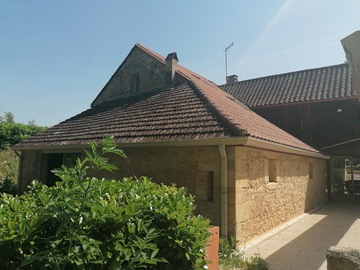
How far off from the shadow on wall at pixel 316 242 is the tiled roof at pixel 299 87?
21.4 ft

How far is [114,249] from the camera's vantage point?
7.75 ft

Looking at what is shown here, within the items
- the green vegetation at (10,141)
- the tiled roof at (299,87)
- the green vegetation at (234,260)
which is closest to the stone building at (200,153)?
the green vegetation at (234,260)

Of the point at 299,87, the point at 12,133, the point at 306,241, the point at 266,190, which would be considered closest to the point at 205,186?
the point at 266,190

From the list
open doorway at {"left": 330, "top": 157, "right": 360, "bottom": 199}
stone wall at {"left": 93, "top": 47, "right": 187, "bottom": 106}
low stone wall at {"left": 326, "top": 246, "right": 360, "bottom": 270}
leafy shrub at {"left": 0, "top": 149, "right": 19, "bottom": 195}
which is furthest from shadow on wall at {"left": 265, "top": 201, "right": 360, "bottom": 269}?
leafy shrub at {"left": 0, "top": 149, "right": 19, "bottom": 195}

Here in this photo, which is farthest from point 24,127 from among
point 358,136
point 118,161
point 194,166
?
point 358,136

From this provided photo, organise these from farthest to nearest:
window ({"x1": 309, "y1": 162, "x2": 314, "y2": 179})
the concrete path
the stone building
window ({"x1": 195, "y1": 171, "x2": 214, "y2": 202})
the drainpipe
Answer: window ({"x1": 309, "y1": 162, "x2": 314, "y2": 179}), window ({"x1": 195, "y1": 171, "x2": 214, "y2": 202}), the stone building, the drainpipe, the concrete path

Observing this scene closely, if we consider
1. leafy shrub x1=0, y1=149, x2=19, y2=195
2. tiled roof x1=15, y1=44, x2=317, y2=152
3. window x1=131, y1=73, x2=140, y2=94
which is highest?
window x1=131, y1=73, x2=140, y2=94

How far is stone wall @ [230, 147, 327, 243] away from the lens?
20.2ft

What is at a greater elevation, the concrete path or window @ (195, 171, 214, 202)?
window @ (195, 171, 214, 202)

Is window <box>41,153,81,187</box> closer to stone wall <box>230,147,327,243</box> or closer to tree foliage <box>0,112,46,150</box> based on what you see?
stone wall <box>230,147,327,243</box>

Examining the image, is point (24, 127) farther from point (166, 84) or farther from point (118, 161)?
point (118, 161)

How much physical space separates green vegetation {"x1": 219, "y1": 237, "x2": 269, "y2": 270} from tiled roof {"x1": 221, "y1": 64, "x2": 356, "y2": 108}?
37.2ft

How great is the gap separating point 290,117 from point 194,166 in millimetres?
10495

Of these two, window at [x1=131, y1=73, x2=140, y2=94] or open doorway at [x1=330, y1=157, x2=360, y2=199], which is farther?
open doorway at [x1=330, y1=157, x2=360, y2=199]
